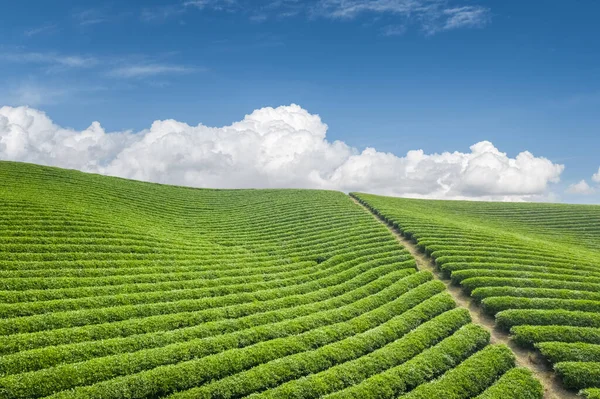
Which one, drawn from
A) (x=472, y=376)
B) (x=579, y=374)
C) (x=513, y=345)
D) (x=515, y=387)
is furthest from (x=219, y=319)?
(x=579, y=374)

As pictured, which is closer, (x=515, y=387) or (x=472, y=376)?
(x=515, y=387)

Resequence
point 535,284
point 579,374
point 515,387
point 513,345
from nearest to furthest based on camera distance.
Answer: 1. point 515,387
2. point 579,374
3. point 513,345
4. point 535,284

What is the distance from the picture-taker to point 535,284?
23.2 metres

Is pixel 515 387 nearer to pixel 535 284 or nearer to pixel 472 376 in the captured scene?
pixel 472 376

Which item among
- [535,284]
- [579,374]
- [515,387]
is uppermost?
[535,284]

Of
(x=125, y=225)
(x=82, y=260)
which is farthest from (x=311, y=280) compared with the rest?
(x=125, y=225)

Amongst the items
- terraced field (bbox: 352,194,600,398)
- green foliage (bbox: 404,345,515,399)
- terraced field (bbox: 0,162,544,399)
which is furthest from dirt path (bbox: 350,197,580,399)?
green foliage (bbox: 404,345,515,399)

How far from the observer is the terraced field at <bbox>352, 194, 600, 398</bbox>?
1641 centimetres

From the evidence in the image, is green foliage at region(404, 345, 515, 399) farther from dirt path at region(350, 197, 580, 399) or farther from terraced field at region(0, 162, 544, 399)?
dirt path at region(350, 197, 580, 399)

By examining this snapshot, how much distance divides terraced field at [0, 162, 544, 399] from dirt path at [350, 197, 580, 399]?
805 mm

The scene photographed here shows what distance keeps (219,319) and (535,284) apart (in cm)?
1808

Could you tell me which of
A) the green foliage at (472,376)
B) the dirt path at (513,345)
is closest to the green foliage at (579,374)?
the dirt path at (513,345)

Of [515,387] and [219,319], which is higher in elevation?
[219,319]

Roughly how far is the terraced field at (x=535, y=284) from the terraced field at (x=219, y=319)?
1.78m
